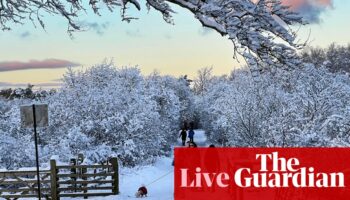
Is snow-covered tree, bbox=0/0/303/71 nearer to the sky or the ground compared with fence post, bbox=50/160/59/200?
nearer to the sky

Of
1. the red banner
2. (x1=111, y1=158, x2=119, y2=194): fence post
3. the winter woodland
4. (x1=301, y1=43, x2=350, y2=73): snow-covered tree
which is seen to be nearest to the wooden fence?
(x1=111, y1=158, x2=119, y2=194): fence post

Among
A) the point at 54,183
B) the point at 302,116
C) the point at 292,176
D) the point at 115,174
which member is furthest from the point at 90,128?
the point at 292,176

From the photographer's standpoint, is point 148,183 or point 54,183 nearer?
point 54,183

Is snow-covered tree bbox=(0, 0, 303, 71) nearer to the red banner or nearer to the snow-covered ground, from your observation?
the red banner

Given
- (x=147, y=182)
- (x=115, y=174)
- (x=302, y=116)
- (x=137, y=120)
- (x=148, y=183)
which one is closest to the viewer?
(x=115, y=174)

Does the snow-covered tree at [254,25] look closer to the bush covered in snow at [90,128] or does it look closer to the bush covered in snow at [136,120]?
the bush covered in snow at [136,120]

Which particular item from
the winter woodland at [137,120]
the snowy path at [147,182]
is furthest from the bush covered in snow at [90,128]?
the snowy path at [147,182]

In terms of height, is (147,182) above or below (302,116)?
below

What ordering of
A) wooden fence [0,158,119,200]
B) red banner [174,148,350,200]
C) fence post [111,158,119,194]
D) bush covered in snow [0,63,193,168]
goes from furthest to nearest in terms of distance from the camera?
bush covered in snow [0,63,193,168], fence post [111,158,119,194], wooden fence [0,158,119,200], red banner [174,148,350,200]

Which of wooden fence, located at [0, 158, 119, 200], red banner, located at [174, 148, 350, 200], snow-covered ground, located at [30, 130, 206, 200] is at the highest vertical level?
red banner, located at [174, 148, 350, 200]

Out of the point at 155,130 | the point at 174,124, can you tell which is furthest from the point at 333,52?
the point at 155,130

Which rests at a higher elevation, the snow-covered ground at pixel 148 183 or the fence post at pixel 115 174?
the fence post at pixel 115 174

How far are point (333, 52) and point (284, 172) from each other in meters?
87.9

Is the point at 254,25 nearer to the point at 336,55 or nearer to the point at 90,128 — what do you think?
the point at 90,128
